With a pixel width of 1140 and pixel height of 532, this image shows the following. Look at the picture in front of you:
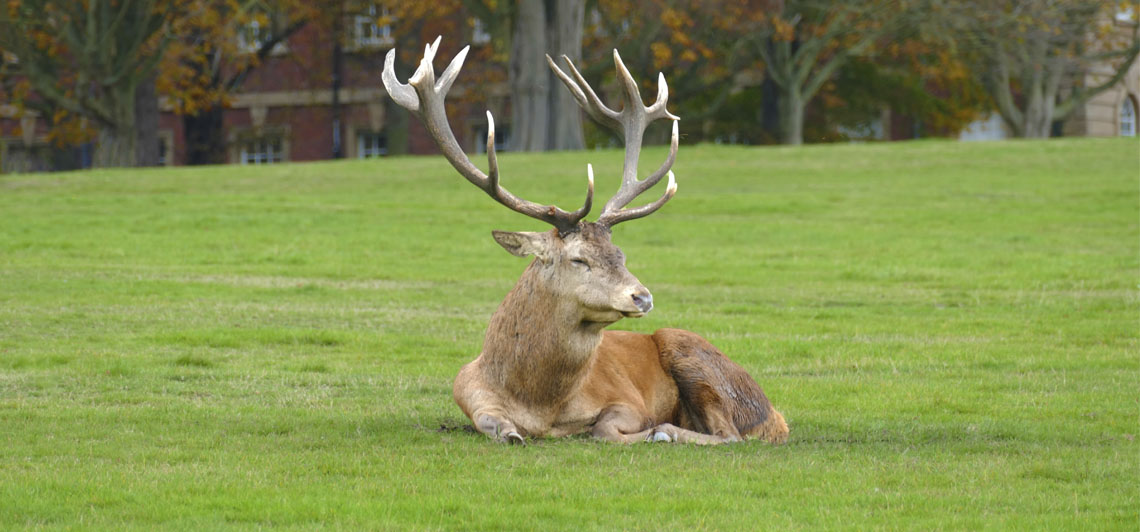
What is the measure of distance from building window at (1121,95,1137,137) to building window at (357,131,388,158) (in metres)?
26.9

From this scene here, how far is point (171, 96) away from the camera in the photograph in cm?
4275

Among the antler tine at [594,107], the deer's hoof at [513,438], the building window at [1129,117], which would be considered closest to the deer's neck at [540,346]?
the deer's hoof at [513,438]

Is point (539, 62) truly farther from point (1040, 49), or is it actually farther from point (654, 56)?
point (1040, 49)

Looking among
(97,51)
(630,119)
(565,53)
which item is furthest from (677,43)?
(630,119)

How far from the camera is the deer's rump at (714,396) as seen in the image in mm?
9234

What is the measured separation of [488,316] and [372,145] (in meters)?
39.7

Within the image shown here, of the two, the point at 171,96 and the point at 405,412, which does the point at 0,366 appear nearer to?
the point at 405,412

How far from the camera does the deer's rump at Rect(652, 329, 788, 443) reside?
9.23 m

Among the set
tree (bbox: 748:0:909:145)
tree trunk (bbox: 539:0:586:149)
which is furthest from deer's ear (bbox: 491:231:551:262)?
tree (bbox: 748:0:909:145)

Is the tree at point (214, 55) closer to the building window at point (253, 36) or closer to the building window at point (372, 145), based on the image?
the building window at point (253, 36)

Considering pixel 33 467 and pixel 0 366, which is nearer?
pixel 33 467

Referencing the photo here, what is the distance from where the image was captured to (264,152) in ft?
182

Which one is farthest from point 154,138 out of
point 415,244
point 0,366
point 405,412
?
point 405,412

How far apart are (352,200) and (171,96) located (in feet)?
55.4
